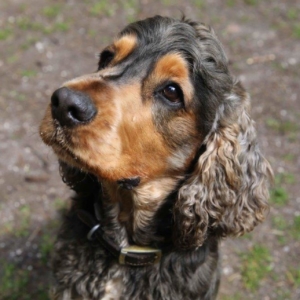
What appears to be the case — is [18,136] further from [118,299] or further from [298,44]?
[298,44]

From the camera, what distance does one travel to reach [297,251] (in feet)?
20.3

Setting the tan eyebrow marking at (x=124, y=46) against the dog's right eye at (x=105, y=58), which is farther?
the dog's right eye at (x=105, y=58)

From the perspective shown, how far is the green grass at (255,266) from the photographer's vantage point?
5836 millimetres

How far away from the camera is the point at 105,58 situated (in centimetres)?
430

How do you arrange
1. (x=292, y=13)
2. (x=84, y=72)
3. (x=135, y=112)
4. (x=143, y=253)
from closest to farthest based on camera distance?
(x=135, y=112), (x=143, y=253), (x=84, y=72), (x=292, y=13)

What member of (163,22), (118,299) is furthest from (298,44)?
(118,299)

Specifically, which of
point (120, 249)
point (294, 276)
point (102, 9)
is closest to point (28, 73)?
point (102, 9)

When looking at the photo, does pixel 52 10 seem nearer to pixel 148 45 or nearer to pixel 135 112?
pixel 148 45

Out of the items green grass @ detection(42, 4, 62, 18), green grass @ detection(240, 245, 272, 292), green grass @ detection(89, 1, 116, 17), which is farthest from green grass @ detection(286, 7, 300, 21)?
green grass @ detection(240, 245, 272, 292)

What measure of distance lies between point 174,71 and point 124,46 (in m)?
0.47

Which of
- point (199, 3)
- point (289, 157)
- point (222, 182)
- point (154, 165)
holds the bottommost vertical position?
point (289, 157)

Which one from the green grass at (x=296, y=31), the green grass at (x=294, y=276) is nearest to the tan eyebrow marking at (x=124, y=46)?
the green grass at (x=294, y=276)

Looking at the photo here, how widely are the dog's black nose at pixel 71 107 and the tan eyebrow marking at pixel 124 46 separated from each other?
2.35ft

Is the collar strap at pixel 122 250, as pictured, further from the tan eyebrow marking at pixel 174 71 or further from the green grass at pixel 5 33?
the green grass at pixel 5 33
